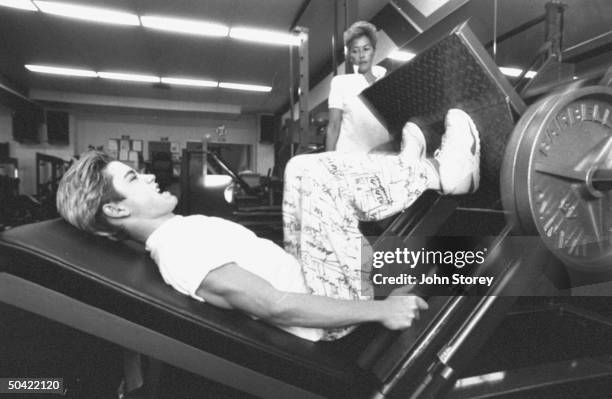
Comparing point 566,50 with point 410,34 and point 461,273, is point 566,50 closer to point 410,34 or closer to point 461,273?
point 410,34

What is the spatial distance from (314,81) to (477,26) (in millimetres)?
2628

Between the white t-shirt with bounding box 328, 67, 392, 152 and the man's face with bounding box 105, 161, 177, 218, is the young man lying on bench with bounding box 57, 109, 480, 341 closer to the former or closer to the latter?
the man's face with bounding box 105, 161, 177, 218

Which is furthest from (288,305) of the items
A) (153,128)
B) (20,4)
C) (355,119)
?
A: (153,128)

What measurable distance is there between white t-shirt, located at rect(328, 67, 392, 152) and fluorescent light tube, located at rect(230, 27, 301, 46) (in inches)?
107

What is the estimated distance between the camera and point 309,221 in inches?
31.7

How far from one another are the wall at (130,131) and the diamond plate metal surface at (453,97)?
7.23m

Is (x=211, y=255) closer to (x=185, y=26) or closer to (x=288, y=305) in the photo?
(x=288, y=305)

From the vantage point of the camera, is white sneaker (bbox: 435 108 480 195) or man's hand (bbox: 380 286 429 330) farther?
white sneaker (bbox: 435 108 480 195)

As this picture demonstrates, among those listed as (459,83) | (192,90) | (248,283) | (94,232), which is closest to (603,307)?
(459,83)

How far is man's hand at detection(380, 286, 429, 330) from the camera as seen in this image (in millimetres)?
703

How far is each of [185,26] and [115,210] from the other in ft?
11.8

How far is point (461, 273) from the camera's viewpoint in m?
0.82

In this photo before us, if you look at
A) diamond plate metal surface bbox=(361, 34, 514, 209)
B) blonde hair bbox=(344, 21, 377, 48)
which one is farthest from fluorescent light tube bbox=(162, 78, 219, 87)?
diamond plate metal surface bbox=(361, 34, 514, 209)

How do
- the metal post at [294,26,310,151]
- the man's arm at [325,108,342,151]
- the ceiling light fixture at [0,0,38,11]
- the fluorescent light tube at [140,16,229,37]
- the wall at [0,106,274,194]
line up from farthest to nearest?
the wall at [0,106,274,194]
the fluorescent light tube at [140,16,229,37]
the ceiling light fixture at [0,0,38,11]
the metal post at [294,26,310,151]
the man's arm at [325,108,342,151]
